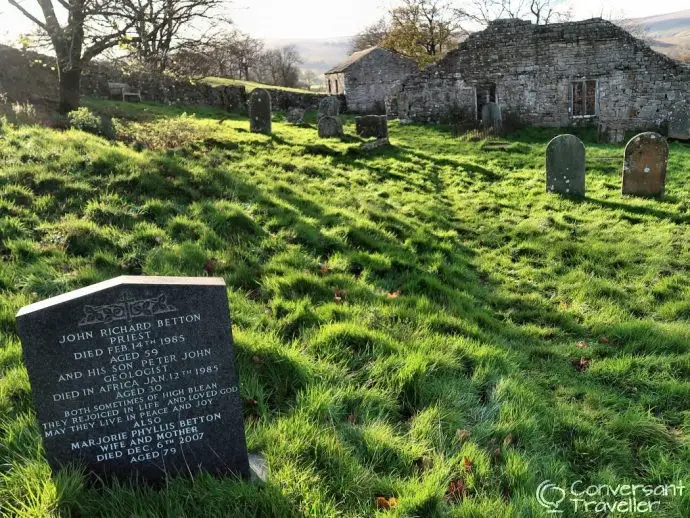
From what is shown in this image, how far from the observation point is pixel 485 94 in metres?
23.5

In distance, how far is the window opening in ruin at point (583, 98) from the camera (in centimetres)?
2194

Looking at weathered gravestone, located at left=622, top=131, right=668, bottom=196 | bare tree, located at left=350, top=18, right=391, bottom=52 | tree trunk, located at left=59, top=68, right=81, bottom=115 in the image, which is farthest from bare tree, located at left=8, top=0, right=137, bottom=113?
bare tree, located at left=350, top=18, right=391, bottom=52

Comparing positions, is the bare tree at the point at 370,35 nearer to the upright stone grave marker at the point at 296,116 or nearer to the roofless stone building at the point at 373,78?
the roofless stone building at the point at 373,78

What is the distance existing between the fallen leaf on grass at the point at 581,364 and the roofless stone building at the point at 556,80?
56.4 ft

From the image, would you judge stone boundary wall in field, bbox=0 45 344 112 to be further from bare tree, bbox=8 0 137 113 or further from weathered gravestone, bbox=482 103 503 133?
weathered gravestone, bbox=482 103 503 133

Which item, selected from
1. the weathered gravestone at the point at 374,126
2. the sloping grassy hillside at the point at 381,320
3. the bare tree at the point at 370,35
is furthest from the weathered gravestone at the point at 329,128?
the bare tree at the point at 370,35

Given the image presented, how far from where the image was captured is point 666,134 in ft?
66.8

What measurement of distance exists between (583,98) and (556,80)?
1.39 m

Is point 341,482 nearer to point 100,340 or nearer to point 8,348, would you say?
point 100,340

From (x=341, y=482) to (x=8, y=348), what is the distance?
2.79m

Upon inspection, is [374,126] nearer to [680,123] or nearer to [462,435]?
[680,123]

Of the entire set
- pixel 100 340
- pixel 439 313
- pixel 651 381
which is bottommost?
pixel 651 381

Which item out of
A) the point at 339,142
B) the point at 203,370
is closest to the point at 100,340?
the point at 203,370

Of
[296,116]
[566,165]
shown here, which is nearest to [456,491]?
[566,165]
